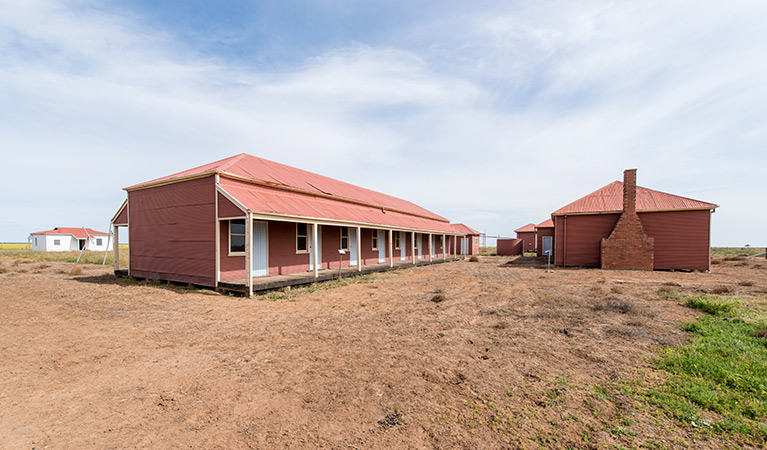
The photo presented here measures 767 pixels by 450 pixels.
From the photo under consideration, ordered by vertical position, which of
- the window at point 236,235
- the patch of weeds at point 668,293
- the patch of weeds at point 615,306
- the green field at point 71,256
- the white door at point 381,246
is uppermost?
the window at point 236,235

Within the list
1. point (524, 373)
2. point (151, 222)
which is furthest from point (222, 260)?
point (524, 373)

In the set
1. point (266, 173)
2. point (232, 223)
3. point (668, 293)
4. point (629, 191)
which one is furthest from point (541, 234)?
point (232, 223)

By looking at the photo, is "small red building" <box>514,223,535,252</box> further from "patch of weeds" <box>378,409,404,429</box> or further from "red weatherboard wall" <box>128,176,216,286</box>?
"patch of weeds" <box>378,409,404,429</box>

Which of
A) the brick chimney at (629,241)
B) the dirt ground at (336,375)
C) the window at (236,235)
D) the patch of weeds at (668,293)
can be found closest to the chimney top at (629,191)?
the brick chimney at (629,241)

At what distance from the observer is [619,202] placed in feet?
66.3

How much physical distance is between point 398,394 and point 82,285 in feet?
46.8

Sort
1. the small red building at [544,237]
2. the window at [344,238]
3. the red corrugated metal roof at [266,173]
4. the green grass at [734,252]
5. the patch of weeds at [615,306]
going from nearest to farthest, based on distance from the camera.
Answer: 1. the patch of weeds at [615,306]
2. the red corrugated metal roof at [266,173]
3. the window at [344,238]
4. the small red building at [544,237]
5. the green grass at [734,252]

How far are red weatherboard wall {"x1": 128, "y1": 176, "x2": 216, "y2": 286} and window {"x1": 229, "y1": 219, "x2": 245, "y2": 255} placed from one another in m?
0.58

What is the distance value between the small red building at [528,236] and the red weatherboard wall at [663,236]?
22.6m

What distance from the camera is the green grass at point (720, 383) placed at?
315 centimetres

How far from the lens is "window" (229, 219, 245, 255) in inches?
452

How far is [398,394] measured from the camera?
12.3 feet

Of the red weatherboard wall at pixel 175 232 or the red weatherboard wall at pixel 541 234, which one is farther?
the red weatherboard wall at pixel 541 234

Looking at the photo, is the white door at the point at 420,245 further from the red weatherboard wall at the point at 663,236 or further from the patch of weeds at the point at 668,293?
the patch of weeds at the point at 668,293
